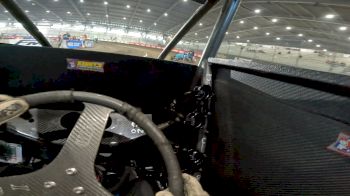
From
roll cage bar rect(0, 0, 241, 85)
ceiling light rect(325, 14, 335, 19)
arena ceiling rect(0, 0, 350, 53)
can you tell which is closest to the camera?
roll cage bar rect(0, 0, 241, 85)

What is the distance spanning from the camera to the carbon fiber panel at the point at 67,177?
717 millimetres

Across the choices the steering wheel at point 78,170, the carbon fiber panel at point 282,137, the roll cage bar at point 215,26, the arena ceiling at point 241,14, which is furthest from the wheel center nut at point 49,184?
the arena ceiling at point 241,14

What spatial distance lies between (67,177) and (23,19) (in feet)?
5.12

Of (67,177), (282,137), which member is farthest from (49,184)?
(282,137)

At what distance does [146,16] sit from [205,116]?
59.1ft

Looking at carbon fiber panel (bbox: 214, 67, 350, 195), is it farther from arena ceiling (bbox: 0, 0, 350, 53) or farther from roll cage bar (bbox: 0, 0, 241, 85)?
arena ceiling (bbox: 0, 0, 350, 53)

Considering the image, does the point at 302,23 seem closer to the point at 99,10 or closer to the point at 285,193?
the point at 99,10

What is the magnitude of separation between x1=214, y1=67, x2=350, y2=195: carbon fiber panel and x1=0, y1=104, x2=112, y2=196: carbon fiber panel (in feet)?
1.84

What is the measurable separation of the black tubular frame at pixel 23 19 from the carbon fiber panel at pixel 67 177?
138cm

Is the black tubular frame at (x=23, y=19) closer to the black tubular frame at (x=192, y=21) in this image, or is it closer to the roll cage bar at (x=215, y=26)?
the roll cage bar at (x=215, y=26)

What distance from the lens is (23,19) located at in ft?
5.91

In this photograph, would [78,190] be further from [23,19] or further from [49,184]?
[23,19]

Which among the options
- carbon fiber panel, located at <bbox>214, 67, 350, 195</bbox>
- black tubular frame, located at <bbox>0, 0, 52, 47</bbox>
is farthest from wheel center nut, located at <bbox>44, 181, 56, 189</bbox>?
black tubular frame, located at <bbox>0, 0, 52, 47</bbox>

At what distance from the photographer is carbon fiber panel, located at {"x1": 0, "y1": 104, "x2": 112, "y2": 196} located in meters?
0.72
